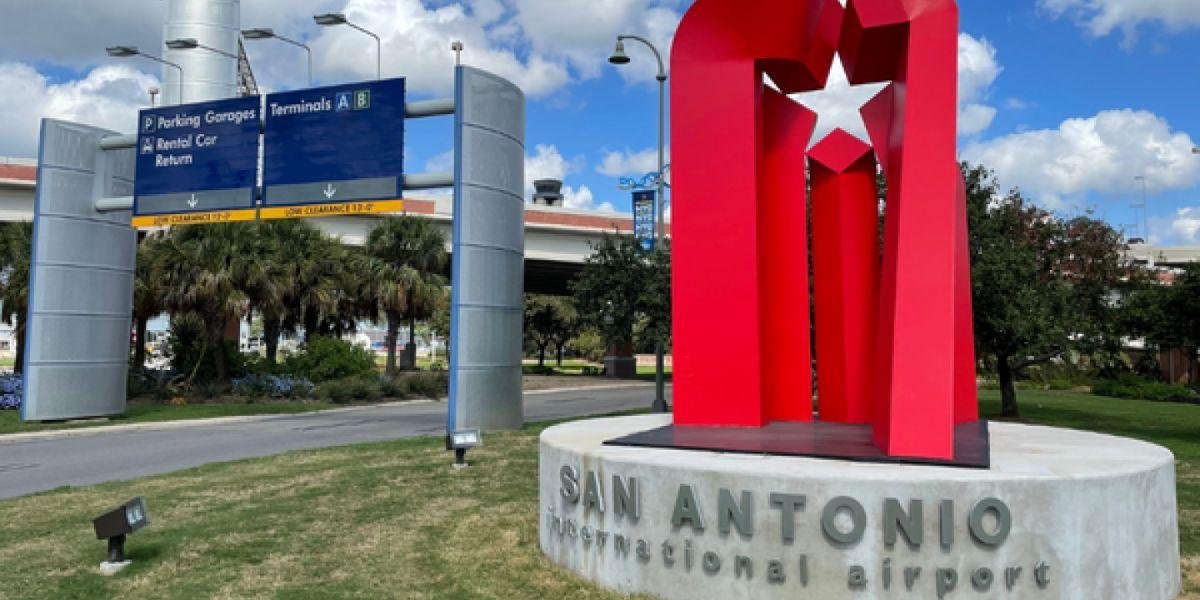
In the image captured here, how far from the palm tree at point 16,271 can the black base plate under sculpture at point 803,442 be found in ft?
93.3

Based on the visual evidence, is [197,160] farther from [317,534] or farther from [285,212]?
[317,534]

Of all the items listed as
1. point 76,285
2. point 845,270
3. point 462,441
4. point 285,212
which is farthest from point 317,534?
point 76,285

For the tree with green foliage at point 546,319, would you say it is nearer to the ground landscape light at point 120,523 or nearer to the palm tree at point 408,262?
the palm tree at point 408,262

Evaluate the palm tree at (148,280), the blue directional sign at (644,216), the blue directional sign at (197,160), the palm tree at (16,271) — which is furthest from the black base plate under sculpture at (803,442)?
the palm tree at (16,271)

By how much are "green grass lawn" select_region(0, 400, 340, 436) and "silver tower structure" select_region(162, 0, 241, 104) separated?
3154 centimetres

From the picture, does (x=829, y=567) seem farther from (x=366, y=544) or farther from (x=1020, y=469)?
(x=366, y=544)

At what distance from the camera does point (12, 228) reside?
3184 centimetres

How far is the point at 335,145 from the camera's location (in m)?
19.0

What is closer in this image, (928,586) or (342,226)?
(928,586)

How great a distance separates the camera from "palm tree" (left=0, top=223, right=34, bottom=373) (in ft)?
98.0

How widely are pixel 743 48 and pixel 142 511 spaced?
23.3 feet

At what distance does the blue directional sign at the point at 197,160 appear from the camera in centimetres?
2009

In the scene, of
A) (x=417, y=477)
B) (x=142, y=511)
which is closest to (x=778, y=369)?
(x=417, y=477)

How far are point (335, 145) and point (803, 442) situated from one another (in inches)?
562
